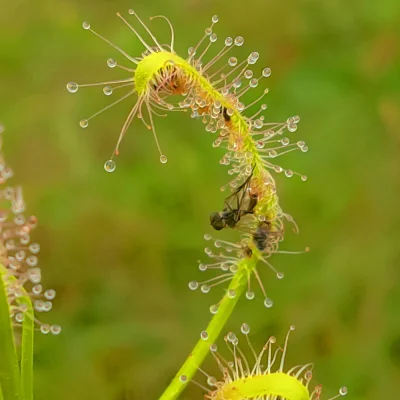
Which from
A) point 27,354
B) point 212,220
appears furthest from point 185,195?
point 27,354

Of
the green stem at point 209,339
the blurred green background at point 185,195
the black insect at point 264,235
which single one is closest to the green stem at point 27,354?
the green stem at point 209,339

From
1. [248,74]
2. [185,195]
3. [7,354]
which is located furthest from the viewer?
[185,195]

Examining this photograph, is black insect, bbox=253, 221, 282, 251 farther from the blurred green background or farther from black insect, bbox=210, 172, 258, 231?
the blurred green background

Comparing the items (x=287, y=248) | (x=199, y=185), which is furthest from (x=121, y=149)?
(x=287, y=248)

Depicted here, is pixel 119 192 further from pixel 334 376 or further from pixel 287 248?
pixel 334 376

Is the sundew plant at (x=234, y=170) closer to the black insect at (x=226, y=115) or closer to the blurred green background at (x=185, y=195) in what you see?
the black insect at (x=226, y=115)

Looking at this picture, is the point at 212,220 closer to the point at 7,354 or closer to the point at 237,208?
the point at 237,208
